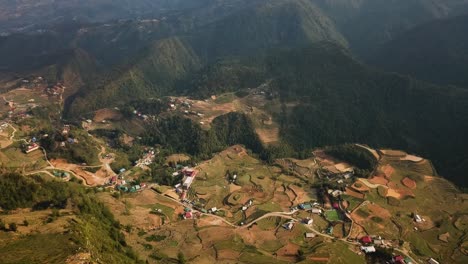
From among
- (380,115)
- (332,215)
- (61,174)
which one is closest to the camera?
(332,215)

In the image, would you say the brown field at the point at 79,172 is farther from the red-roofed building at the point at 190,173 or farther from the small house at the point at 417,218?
the small house at the point at 417,218

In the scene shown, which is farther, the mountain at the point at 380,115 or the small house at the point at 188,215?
the mountain at the point at 380,115

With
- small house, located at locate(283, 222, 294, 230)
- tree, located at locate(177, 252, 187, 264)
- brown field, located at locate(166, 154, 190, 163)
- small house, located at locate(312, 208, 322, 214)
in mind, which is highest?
tree, located at locate(177, 252, 187, 264)

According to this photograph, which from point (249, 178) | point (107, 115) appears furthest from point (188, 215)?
point (107, 115)

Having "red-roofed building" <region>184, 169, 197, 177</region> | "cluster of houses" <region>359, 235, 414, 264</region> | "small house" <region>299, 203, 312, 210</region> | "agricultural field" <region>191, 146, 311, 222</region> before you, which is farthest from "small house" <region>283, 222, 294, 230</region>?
"red-roofed building" <region>184, 169, 197, 177</region>

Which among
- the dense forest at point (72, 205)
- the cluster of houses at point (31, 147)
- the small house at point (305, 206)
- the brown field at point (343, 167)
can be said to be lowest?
the brown field at point (343, 167)

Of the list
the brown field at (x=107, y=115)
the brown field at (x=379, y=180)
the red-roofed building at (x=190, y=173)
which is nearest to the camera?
the brown field at (x=379, y=180)

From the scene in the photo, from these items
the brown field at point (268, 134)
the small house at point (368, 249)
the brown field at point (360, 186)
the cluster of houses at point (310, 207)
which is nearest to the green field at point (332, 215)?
the cluster of houses at point (310, 207)

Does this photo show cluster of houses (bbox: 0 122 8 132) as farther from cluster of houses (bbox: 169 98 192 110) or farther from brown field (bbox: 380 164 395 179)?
brown field (bbox: 380 164 395 179)

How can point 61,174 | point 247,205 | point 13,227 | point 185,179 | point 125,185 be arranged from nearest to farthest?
point 13,227
point 247,205
point 61,174
point 125,185
point 185,179

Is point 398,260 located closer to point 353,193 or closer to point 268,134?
point 353,193

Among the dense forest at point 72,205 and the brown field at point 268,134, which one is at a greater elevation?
the dense forest at point 72,205
